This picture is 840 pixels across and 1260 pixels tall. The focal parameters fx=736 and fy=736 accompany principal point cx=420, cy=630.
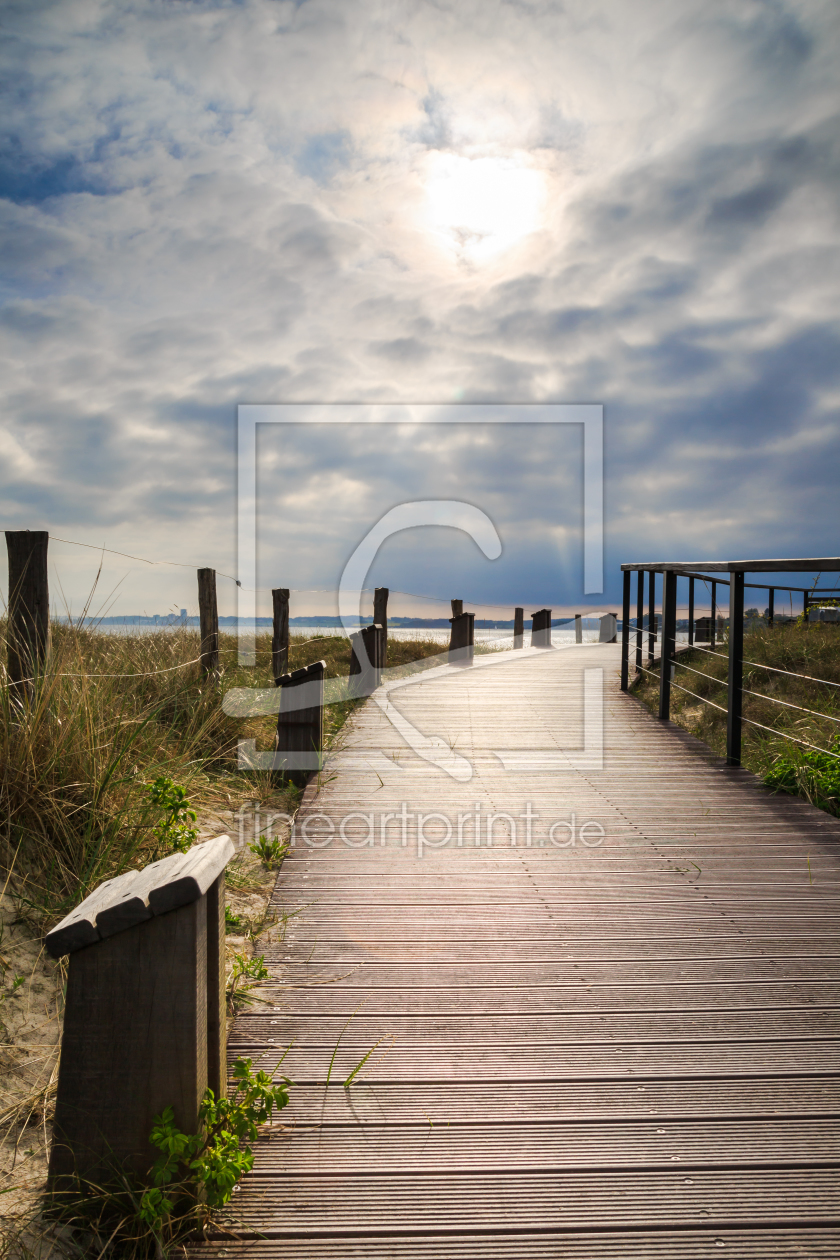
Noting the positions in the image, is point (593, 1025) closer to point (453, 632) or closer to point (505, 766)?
point (505, 766)

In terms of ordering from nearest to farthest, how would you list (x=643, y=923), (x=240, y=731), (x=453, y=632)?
(x=643, y=923)
(x=240, y=731)
(x=453, y=632)

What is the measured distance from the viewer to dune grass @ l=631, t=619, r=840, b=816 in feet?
15.9

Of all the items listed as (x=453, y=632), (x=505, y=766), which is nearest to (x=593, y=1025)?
(x=505, y=766)

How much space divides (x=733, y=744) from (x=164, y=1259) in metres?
5.03

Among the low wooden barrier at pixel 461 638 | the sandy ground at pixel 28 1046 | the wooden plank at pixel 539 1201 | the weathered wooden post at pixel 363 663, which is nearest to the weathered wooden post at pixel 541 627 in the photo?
the low wooden barrier at pixel 461 638

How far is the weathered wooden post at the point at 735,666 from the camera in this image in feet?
17.7

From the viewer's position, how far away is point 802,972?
8.73 feet

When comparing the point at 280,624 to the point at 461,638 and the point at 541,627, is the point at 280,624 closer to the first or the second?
the point at 461,638

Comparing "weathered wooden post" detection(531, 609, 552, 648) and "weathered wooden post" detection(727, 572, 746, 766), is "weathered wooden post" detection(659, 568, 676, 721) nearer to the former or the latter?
"weathered wooden post" detection(727, 572, 746, 766)

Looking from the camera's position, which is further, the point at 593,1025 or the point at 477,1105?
the point at 593,1025

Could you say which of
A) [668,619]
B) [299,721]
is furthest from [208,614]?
[668,619]

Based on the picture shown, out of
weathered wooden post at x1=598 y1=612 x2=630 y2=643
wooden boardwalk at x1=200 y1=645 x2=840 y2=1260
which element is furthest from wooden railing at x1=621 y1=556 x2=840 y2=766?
weathered wooden post at x1=598 y1=612 x2=630 y2=643

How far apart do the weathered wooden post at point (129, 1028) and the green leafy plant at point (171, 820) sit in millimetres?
1331

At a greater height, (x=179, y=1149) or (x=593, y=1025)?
(x=179, y=1149)
